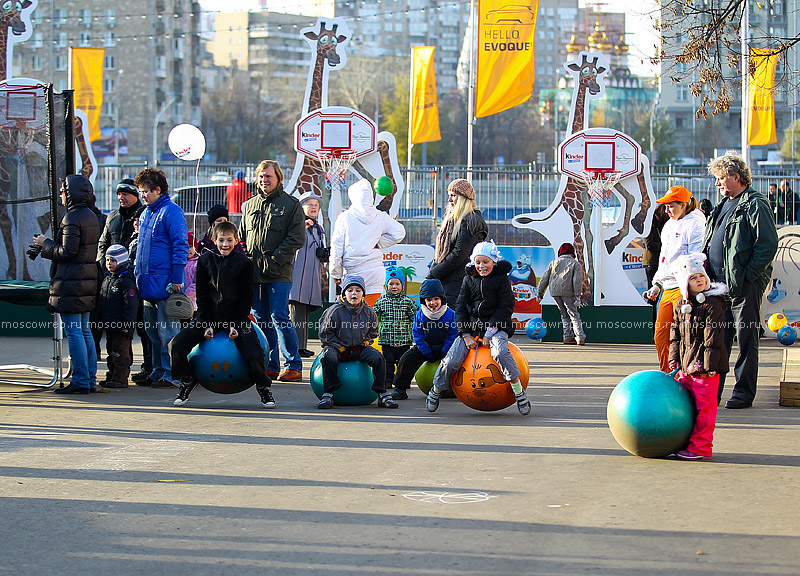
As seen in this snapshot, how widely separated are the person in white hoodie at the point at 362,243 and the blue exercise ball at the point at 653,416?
15.0ft

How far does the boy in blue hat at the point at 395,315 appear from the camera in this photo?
34.8 feet

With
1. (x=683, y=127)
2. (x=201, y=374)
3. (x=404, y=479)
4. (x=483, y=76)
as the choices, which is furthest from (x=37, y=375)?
(x=683, y=127)

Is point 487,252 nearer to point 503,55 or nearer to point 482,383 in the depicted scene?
point 482,383

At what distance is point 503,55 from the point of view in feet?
Answer: 76.3

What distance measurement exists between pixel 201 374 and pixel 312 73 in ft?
38.1

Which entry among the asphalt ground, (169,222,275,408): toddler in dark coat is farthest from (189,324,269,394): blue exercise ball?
the asphalt ground

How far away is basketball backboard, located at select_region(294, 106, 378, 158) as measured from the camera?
1856 centimetres

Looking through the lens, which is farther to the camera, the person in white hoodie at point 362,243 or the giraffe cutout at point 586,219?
the giraffe cutout at point 586,219

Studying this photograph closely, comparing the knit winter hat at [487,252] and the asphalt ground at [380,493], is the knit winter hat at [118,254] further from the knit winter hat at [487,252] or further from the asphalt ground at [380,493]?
the knit winter hat at [487,252]

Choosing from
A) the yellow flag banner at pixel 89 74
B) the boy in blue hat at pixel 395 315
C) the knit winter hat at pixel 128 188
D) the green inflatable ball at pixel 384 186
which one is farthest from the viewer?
the yellow flag banner at pixel 89 74

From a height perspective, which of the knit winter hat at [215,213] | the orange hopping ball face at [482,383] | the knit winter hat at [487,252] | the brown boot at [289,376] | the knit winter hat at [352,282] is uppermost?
the knit winter hat at [215,213]

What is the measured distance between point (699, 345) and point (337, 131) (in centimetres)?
1189

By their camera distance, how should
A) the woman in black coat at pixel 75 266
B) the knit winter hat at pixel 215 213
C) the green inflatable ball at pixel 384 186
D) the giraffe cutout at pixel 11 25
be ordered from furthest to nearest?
the giraffe cutout at pixel 11 25 → the green inflatable ball at pixel 384 186 → the knit winter hat at pixel 215 213 → the woman in black coat at pixel 75 266

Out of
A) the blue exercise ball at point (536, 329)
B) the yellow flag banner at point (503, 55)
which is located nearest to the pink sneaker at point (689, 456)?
the blue exercise ball at point (536, 329)
